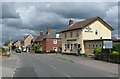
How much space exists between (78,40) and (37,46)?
41476 millimetres

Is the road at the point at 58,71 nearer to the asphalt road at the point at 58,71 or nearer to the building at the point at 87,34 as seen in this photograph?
the asphalt road at the point at 58,71

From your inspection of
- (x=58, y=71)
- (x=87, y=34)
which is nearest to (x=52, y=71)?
(x=58, y=71)

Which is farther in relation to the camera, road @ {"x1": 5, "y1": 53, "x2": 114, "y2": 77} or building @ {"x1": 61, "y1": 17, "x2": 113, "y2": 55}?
building @ {"x1": 61, "y1": 17, "x2": 113, "y2": 55}

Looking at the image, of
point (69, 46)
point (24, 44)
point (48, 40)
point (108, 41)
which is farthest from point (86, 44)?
point (24, 44)

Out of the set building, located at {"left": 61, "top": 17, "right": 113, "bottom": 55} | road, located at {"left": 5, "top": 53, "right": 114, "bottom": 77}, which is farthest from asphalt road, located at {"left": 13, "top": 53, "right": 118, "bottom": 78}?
building, located at {"left": 61, "top": 17, "right": 113, "bottom": 55}

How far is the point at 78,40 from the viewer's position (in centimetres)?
6203

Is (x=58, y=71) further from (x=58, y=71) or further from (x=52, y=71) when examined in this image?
(x=52, y=71)

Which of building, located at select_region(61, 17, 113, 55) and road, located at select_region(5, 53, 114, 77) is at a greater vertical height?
building, located at select_region(61, 17, 113, 55)

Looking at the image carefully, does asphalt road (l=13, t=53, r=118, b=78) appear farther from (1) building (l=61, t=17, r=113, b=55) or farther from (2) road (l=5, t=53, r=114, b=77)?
(1) building (l=61, t=17, r=113, b=55)

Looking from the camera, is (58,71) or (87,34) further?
(87,34)

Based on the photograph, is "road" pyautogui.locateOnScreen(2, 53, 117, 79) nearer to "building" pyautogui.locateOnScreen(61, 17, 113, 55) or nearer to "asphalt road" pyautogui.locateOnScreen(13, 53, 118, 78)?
"asphalt road" pyautogui.locateOnScreen(13, 53, 118, 78)

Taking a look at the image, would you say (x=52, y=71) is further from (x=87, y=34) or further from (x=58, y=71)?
(x=87, y=34)

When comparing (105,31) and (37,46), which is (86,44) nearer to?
(105,31)

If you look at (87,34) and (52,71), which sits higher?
(87,34)
